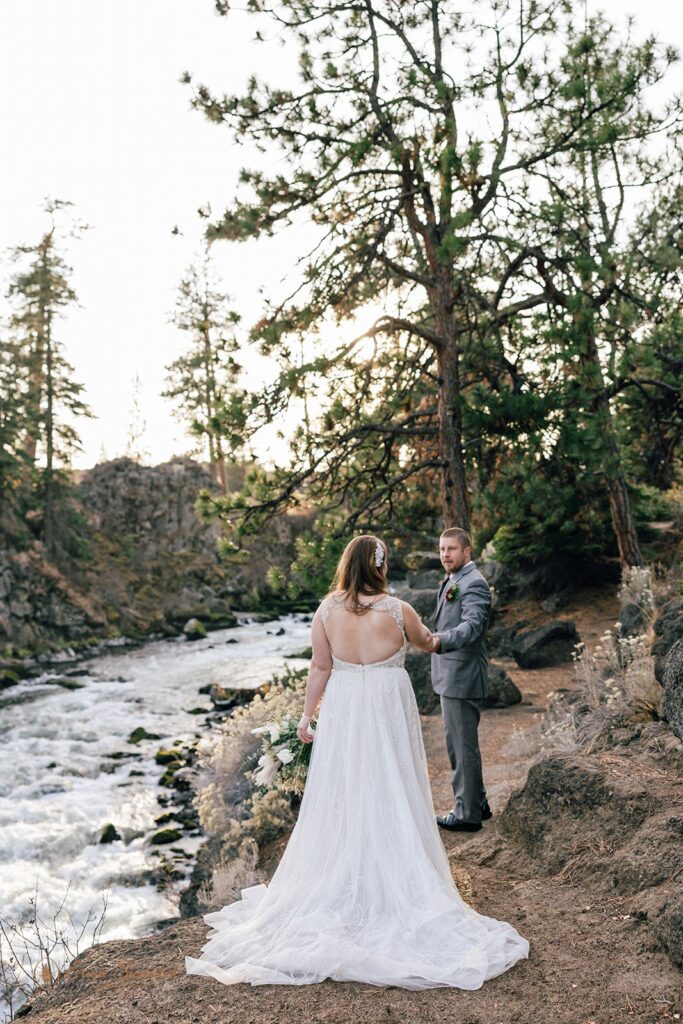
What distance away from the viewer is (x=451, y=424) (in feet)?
33.9

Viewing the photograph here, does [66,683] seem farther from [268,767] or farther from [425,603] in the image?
[268,767]

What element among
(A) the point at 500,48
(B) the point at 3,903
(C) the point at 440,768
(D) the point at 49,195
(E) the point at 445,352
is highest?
(D) the point at 49,195

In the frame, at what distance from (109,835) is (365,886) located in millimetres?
7698

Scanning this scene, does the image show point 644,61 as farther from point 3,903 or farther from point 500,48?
point 3,903

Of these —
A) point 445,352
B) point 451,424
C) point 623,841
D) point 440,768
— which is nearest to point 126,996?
point 623,841

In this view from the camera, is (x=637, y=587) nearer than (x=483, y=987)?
No

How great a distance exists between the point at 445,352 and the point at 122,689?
1369cm

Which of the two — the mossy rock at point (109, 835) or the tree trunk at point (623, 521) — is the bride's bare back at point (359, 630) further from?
the tree trunk at point (623, 521)

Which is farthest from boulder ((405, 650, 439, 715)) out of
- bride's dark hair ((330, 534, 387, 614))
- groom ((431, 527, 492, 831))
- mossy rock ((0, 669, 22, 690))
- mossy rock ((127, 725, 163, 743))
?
mossy rock ((0, 669, 22, 690))

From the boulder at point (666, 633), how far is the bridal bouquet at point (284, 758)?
10.3ft

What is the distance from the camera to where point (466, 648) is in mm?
6414

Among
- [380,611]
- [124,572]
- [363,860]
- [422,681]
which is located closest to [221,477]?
[124,572]

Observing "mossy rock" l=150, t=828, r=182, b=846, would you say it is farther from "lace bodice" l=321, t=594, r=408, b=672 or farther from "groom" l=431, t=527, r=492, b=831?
"lace bodice" l=321, t=594, r=408, b=672

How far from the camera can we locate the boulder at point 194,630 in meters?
29.5
